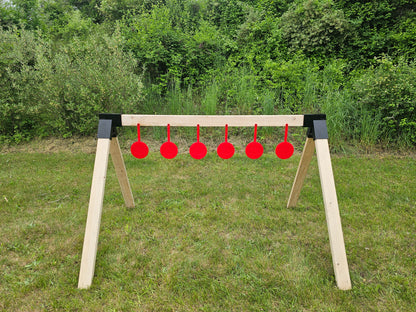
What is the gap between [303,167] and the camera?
106 inches

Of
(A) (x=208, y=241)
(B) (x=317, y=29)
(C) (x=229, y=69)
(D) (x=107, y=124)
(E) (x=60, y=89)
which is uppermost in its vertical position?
(B) (x=317, y=29)

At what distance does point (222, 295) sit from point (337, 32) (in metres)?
6.48

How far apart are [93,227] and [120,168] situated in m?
0.81

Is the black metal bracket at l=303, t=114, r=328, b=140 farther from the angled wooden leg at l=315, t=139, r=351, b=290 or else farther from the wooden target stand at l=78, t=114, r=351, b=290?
the angled wooden leg at l=315, t=139, r=351, b=290

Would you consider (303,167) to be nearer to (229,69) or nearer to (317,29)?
(229,69)

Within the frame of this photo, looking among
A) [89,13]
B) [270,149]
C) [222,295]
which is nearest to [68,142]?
[270,149]

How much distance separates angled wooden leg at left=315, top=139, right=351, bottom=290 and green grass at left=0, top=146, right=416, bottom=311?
4.3 inches

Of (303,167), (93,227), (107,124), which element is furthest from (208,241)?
(107,124)

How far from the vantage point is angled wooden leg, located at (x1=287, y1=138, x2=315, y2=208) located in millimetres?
2508

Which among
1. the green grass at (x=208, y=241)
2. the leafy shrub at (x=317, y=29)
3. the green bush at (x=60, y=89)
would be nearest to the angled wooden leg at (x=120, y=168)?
the green grass at (x=208, y=241)

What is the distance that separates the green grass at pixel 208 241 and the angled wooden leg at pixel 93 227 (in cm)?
11

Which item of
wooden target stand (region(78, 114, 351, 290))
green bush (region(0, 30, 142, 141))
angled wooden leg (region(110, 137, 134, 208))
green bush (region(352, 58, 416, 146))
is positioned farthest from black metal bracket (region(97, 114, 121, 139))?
green bush (region(352, 58, 416, 146))

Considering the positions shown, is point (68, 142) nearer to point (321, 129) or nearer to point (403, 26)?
point (321, 129)

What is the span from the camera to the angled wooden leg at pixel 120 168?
2537 mm
